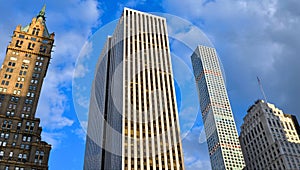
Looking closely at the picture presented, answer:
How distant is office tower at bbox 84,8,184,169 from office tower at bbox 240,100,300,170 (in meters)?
51.2

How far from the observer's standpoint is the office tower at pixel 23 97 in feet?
330

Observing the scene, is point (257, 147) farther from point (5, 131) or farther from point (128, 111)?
point (5, 131)

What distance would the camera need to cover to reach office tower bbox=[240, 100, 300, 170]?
14438 cm

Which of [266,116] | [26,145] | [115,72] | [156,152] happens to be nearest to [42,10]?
[115,72]

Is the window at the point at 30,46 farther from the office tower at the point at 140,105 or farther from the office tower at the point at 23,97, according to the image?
the office tower at the point at 140,105

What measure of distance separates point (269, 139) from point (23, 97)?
118941mm

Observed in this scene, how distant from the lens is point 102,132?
6998 inches

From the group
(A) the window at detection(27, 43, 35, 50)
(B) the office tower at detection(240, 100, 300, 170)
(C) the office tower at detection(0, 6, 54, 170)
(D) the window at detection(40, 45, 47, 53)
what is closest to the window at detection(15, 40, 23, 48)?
(C) the office tower at detection(0, 6, 54, 170)

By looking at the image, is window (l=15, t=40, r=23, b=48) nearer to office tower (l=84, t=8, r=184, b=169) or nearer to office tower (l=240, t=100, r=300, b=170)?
office tower (l=84, t=8, r=184, b=169)

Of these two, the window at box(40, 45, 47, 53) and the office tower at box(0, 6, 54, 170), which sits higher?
the window at box(40, 45, 47, 53)

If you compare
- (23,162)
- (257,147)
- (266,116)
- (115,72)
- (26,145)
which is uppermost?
(115,72)

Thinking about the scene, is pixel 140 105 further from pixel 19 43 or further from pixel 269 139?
pixel 269 139

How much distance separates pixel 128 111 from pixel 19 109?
4561 cm

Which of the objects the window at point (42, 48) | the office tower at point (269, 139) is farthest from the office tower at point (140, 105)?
the office tower at point (269, 139)
